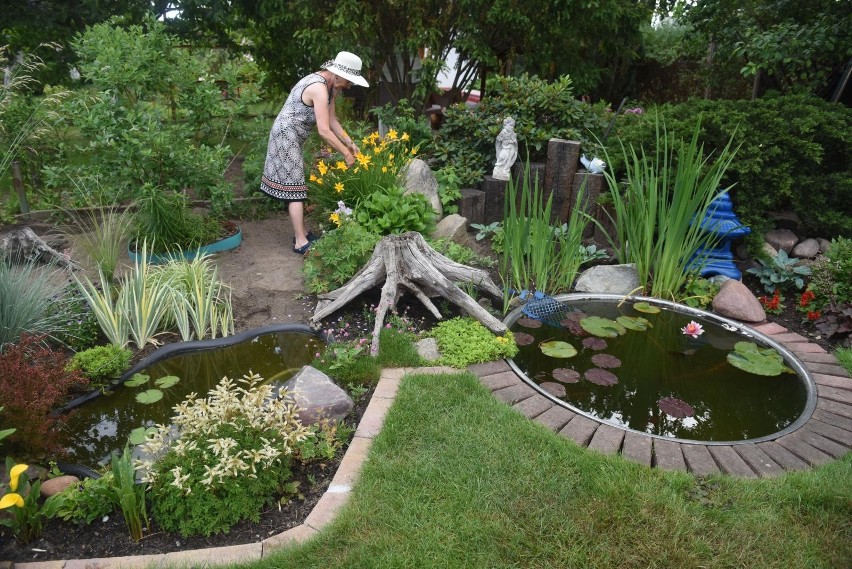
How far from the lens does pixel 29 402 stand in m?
2.74

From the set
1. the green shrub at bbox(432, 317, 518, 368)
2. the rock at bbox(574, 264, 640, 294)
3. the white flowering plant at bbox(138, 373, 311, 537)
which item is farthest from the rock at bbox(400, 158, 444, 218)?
the white flowering plant at bbox(138, 373, 311, 537)

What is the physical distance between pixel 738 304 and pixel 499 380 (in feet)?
6.40

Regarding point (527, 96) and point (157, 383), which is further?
point (527, 96)

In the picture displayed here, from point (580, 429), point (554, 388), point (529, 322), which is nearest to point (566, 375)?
point (554, 388)

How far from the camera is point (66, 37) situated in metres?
7.31

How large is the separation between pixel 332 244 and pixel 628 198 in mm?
2300

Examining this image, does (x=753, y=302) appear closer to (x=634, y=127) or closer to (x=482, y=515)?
(x=634, y=127)

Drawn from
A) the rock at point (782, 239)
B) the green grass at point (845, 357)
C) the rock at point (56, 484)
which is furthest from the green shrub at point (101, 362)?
the rock at point (782, 239)

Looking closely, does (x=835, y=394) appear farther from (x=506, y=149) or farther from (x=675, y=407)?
(x=506, y=149)

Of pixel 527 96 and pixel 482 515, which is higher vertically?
pixel 527 96

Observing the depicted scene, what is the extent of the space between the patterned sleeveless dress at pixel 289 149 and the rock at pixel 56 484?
9.95 ft

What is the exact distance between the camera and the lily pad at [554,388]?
3398mm

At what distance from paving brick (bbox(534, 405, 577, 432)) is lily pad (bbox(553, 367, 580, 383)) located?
0.32 meters

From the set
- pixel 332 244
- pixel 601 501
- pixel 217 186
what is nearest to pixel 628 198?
pixel 332 244
